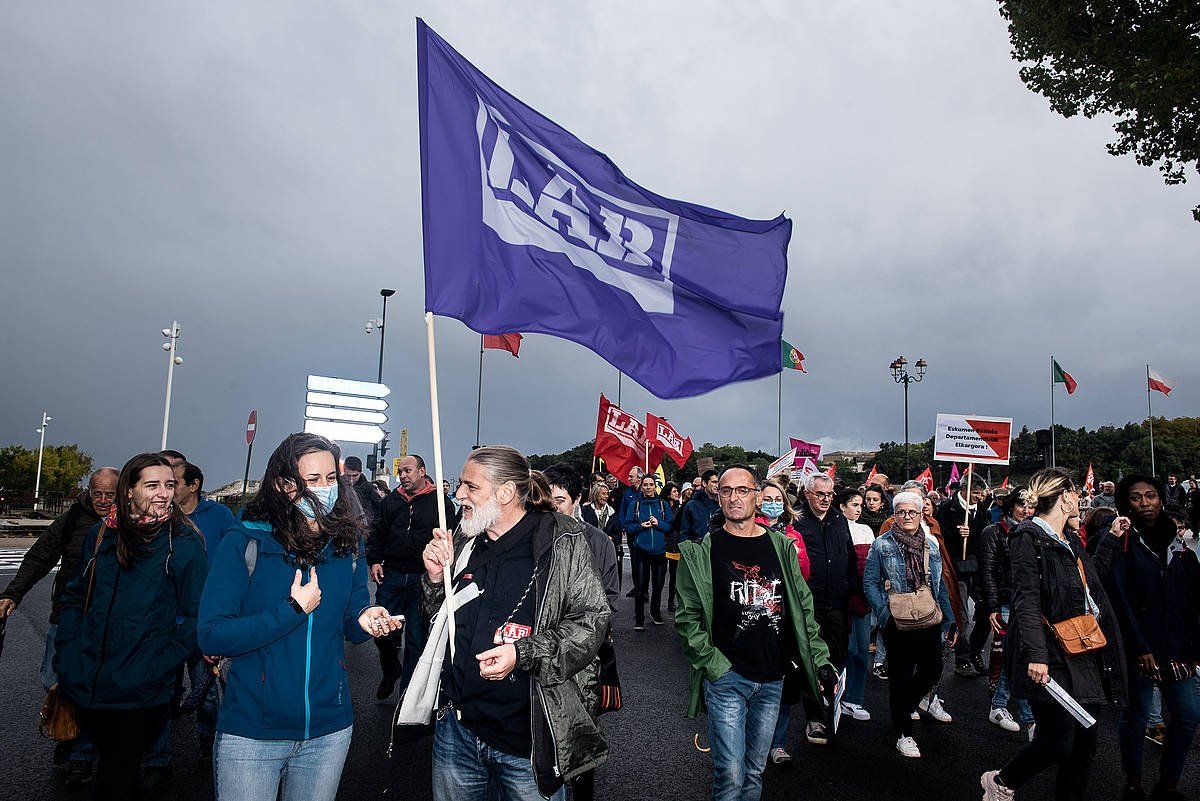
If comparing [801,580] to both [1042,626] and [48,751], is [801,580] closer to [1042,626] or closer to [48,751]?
[1042,626]

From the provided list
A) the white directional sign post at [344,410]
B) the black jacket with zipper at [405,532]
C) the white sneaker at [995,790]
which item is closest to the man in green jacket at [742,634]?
the white sneaker at [995,790]

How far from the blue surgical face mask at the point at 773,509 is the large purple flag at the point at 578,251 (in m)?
1.91

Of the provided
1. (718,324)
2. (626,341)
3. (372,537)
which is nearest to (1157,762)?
(718,324)

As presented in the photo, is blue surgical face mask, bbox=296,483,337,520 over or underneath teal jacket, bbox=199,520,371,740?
over

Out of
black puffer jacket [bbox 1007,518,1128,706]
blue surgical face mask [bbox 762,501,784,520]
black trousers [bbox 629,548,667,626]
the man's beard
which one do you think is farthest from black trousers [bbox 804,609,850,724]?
black trousers [bbox 629,548,667,626]

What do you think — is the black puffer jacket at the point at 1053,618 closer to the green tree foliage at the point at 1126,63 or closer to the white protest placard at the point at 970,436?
the white protest placard at the point at 970,436

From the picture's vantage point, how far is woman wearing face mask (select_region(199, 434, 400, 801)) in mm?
2586

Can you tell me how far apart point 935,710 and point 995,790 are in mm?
2349

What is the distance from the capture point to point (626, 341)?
4.27 meters

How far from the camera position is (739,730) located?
3938mm

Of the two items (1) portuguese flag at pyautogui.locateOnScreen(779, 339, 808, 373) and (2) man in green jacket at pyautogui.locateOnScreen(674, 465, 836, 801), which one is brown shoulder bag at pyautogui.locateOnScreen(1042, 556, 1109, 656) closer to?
(2) man in green jacket at pyautogui.locateOnScreen(674, 465, 836, 801)

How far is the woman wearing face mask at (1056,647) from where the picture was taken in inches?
158

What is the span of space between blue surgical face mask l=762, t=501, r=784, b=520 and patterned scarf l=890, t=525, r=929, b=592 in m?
0.94

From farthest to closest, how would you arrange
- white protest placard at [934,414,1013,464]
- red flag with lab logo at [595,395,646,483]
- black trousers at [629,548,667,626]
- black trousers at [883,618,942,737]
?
red flag with lab logo at [595,395,646,483] → black trousers at [629,548,667,626] → white protest placard at [934,414,1013,464] → black trousers at [883,618,942,737]
